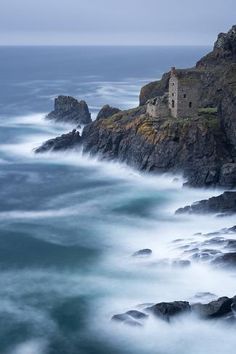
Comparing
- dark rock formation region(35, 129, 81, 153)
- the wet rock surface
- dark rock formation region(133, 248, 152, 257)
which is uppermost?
dark rock formation region(35, 129, 81, 153)

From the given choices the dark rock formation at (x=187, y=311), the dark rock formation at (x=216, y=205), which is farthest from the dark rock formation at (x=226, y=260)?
the dark rock formation at (x=216, y=205)

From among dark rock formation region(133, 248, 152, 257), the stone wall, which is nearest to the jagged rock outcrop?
the stone wall

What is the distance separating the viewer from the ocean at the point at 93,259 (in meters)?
28.8

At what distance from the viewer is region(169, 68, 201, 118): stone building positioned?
57.0 meters

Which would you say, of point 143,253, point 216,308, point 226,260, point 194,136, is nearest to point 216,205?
point 143,253

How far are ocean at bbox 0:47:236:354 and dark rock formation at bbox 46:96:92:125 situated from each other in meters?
13.9

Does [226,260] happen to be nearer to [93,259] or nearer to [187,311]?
[187,311]

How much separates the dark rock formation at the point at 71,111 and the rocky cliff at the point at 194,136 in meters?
17.2

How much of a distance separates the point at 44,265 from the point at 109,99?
76270 mm

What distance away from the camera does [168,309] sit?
29.7m

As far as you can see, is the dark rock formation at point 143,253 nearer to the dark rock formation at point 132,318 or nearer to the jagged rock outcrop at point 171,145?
the dark rock formation at point 132,318

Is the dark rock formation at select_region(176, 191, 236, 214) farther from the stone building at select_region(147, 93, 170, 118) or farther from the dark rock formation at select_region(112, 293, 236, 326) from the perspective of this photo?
the stone building at select_region(147, 93, 170, 118)

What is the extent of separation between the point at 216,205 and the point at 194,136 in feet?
37.0

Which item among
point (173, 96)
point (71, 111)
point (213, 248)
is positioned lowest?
point (213, 248)
